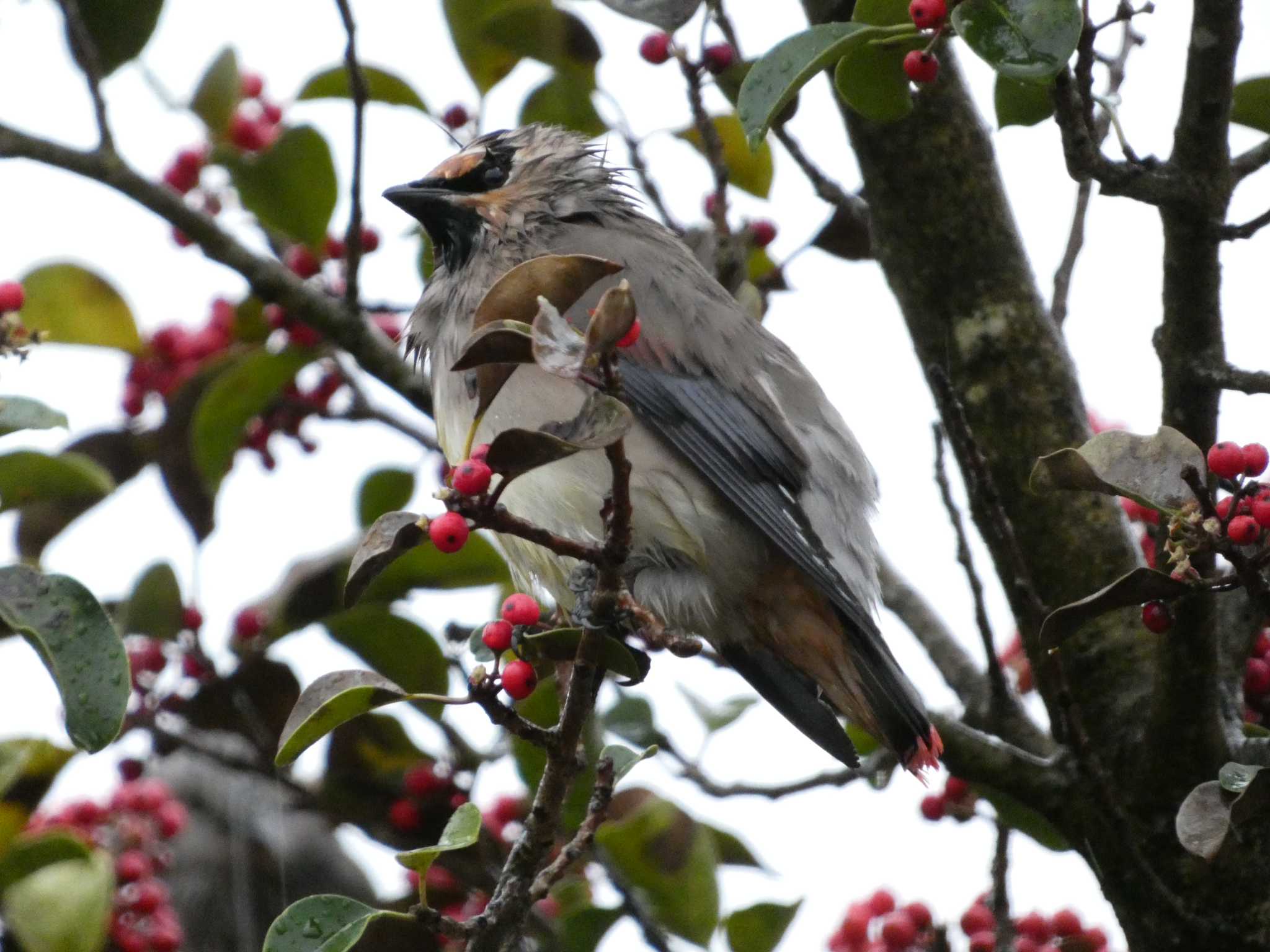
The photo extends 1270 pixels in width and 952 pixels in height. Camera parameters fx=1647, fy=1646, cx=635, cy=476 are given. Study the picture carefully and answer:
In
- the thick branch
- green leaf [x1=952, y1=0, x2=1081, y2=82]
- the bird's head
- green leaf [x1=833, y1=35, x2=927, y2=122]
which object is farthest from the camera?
the bird's head

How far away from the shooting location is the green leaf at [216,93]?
13.3ft

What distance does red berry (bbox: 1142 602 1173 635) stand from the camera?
2.31 m

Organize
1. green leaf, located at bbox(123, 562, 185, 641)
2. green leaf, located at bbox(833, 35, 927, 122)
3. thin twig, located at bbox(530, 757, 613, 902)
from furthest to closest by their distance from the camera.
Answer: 1. green leaf, located at bbox(123, 562, 185, 641)
2. green leaf, located at bbox(833, 35, 927, 122)
3. thin twig, located at bbox(530, 757, 613, 902)

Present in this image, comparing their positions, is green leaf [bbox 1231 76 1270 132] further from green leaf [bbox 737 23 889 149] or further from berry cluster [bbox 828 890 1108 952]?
berry cluster [bbox 828 890 1108 952]

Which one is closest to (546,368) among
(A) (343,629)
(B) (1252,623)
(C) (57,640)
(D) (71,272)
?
(C) (57,640)

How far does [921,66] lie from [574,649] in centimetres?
102

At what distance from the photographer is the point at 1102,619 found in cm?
308

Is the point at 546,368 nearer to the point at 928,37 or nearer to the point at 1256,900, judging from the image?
the point at 928,37

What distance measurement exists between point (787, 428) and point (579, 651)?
1.20 metres

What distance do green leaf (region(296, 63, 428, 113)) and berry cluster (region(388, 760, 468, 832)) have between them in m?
1.53

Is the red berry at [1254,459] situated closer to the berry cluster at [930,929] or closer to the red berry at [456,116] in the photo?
the berry cluster at [930,929]

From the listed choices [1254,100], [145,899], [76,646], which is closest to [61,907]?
[76,646]

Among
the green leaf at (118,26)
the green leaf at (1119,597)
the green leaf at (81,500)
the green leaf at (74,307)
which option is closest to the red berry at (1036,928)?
the green leaf at (1119,597)

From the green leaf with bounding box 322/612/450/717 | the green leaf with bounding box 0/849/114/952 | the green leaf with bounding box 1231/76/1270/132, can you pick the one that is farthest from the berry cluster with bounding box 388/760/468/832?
the green leaf with bounding box 1231/76/1270/132
